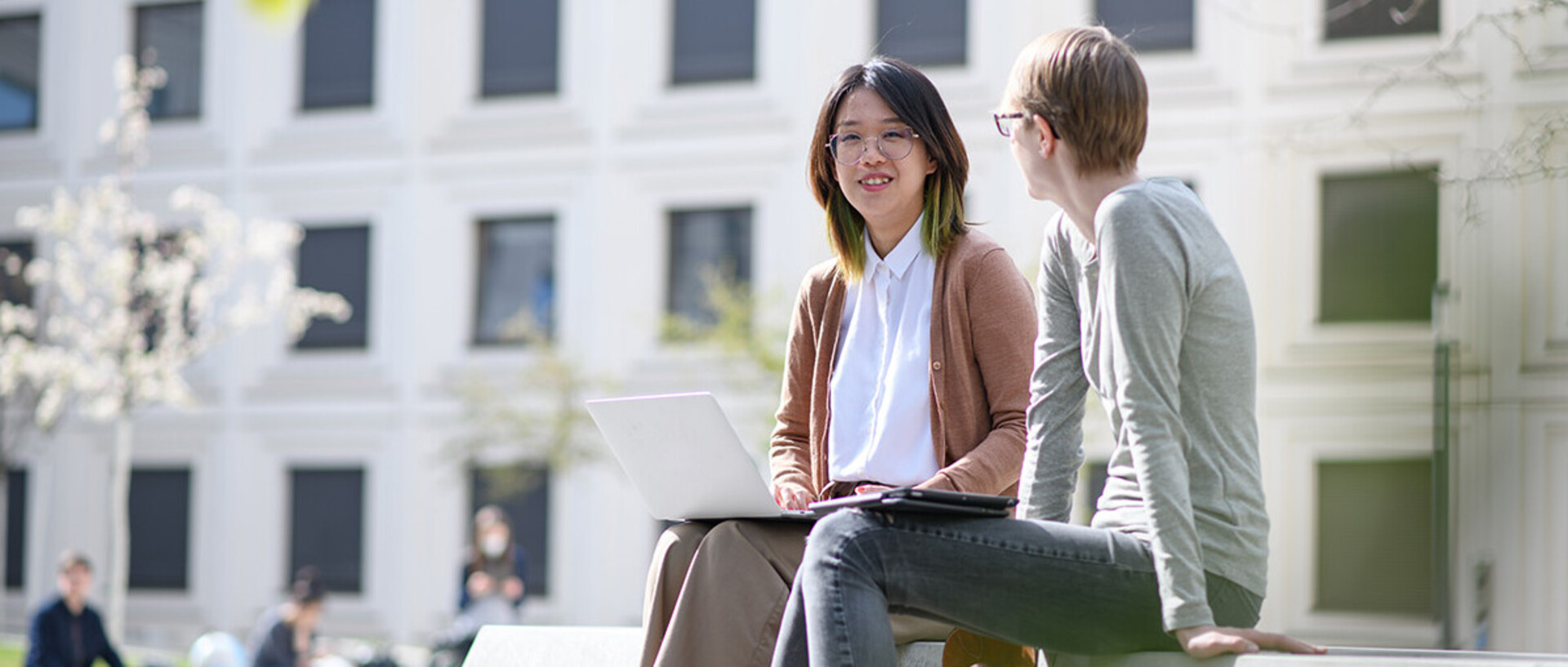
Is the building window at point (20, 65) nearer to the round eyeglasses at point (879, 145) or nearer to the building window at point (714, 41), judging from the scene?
the building window at point (714, 41)

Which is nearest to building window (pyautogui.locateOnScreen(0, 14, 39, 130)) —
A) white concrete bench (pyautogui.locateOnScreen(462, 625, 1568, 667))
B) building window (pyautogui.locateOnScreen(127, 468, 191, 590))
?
building window (pyautogui.locateOnScreen(127, 468, 191, 590))

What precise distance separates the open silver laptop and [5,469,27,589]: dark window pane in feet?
76.1

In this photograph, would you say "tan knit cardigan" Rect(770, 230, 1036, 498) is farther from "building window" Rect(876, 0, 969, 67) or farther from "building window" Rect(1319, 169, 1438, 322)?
"building window" Rect(876, 0, 969, 67)

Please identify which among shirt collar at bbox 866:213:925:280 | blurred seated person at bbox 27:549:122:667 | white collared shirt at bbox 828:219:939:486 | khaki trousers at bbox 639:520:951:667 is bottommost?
blurred seated person at bbox 27:549:122:667

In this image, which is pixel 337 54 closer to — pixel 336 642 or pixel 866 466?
pixel 336 642

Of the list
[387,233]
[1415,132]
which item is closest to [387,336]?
[387,233]

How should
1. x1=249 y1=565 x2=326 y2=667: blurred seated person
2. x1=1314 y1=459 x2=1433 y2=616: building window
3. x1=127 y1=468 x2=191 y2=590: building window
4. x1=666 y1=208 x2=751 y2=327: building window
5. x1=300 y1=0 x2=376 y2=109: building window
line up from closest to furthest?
x1=249 y1=565 x2=326 y2=667: blurred seated person → x1=1314 y1=459 x2=1433 y2=616: building window → x1=666 y1=208 x2=751 y2=327: building window → x1=300 y1=0 x2=376 y2=109: building window → x1=127 y1=468 x2=191 y2=590: building window

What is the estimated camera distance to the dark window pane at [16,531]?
24.5 m

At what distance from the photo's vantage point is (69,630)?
41.7 ft

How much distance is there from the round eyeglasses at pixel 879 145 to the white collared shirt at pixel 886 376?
178mm

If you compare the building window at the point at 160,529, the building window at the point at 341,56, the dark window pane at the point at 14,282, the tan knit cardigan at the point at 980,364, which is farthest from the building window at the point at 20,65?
the tan knit cardigan at the point at 980,364

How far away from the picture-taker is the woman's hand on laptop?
3922 millimetres

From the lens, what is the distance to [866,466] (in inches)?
148

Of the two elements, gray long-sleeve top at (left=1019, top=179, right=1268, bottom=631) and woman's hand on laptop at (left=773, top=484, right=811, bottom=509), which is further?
woman's hand on laptop at (left=773, top=484, right=811, bottom=509)
